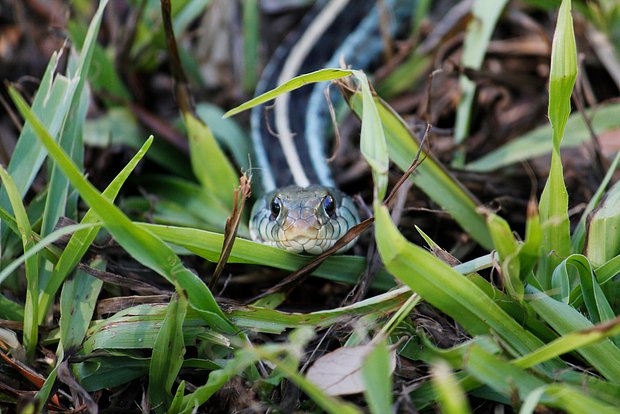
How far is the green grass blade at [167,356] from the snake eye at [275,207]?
0.48 meters

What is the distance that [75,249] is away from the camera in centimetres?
157

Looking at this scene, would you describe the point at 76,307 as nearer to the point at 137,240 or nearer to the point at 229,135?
the point at 137,240

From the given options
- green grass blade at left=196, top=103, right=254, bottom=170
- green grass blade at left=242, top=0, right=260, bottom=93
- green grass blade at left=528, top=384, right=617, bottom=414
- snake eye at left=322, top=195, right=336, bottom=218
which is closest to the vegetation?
green grass blade at left=528, top=384, right=617, bottom=414

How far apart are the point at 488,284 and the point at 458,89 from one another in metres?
1.24

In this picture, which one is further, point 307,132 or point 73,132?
point 307,132

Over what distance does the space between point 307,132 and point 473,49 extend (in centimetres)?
68

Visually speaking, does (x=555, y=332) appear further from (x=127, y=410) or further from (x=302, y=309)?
(x=127, y=410)

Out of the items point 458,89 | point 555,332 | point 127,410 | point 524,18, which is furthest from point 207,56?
point 555,332

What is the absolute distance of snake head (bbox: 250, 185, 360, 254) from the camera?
173 cm

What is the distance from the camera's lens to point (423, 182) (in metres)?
1.85

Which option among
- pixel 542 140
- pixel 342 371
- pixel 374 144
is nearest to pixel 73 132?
pixel 374 144

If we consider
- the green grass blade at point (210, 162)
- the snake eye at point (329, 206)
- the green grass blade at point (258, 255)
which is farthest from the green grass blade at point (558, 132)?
the green grass blade at point (210, 162)

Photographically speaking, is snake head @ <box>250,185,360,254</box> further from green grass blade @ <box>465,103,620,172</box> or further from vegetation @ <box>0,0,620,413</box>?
green grass blade @ <box>465,103,620,172</box>

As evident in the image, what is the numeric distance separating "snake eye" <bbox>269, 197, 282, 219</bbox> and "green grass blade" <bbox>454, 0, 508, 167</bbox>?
2.39ft
